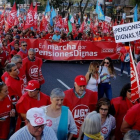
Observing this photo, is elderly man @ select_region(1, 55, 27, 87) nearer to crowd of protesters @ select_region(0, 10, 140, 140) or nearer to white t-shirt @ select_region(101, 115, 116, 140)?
crowd of protesters @ select_region(0, 10, 140, 140)

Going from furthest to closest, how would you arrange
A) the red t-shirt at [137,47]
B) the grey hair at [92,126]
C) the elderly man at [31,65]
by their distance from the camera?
the red t-shirt at [137,47] → the elderly man at [31,65] → the grey hair at [92,126]

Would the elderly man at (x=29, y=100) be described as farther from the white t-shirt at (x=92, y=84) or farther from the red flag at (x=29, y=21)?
the red flag at (x=29, y=21)

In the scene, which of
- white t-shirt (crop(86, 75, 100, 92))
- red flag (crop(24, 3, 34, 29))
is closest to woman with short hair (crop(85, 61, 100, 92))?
white t-shirt (crop(86, 75, 100, 92))

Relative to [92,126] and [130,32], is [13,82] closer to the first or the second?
[130,32]

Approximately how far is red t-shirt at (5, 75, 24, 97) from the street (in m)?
4.03

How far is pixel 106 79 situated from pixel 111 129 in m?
2.96

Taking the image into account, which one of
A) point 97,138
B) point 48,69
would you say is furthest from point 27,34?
point 97,138

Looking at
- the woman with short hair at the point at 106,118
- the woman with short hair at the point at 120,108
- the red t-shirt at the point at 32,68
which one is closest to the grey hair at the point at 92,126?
the woman with short hair at the point at 106,118

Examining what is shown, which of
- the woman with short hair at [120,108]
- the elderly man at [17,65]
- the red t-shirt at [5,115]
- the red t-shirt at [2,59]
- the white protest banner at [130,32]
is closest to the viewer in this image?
the woman with short hair at [120,108]

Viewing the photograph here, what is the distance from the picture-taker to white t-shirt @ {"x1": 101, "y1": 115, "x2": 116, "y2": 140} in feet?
14.6

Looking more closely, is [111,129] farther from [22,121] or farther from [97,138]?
[22,121]

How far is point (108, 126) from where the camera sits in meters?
4.48

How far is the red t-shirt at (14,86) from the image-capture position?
5754 mm

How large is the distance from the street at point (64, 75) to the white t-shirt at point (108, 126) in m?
5.39
